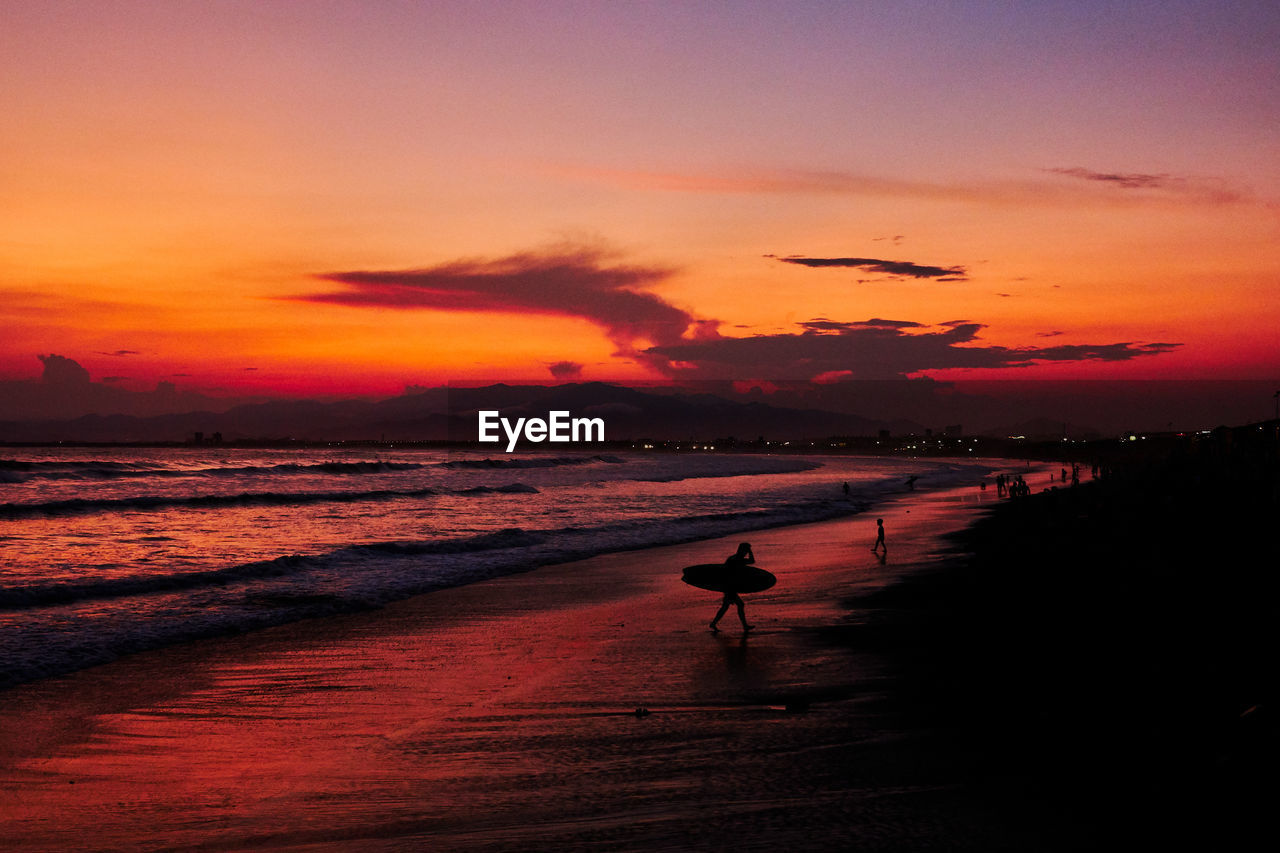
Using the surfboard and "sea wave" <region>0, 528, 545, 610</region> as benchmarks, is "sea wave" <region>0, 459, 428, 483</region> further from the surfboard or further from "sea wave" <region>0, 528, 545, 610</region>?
the surfboard

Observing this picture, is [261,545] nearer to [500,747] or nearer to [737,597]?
[737,597]

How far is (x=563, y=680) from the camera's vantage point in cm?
1239

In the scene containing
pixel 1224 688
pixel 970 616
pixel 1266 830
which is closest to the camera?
pixel 1266 830

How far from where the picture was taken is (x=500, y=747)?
933cm

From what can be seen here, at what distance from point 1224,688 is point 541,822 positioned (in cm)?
722

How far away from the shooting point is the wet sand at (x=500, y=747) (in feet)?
23.2

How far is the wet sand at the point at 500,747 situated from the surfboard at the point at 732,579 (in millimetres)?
706

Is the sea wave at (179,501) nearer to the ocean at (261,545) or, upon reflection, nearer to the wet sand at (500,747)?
the ocean at (261,545)

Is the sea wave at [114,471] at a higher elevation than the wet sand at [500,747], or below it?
higher

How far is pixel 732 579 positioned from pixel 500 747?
777 cm

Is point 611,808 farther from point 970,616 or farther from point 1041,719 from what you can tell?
point 970,616

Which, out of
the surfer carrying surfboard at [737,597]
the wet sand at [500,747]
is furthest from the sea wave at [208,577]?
the surfer carrying surfboard at [737,597]

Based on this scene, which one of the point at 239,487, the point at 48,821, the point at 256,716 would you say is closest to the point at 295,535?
the point at 256,716

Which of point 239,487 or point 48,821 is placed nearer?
point 48,821
